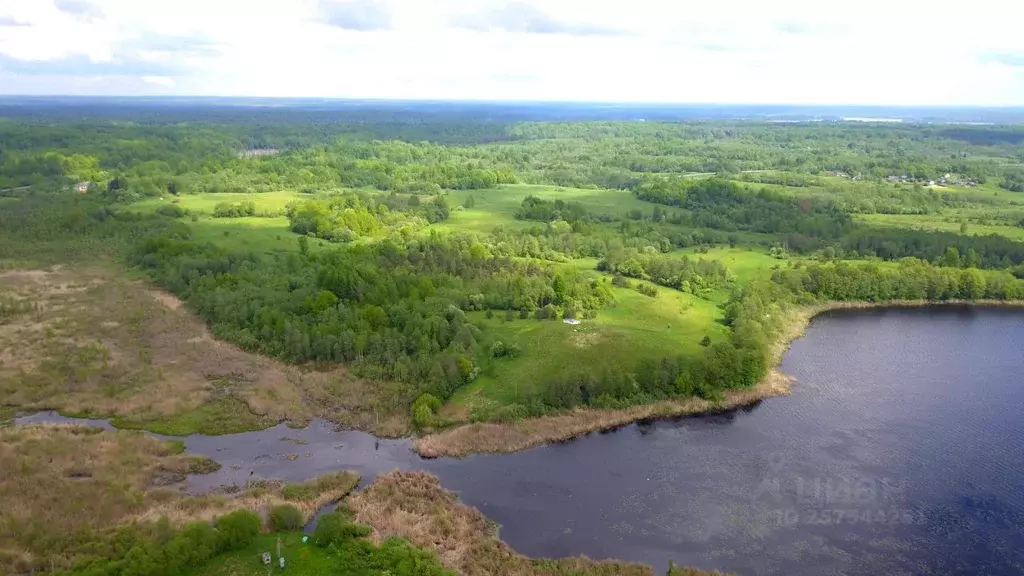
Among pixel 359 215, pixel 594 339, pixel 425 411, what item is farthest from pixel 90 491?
pixel 359 215

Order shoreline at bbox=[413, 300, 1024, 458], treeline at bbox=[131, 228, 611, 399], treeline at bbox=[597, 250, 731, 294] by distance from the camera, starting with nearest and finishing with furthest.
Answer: shoreline at bbox=[413, 300, 1024, 458]
treeline at bbox=[131, 228, 611, 399]
treeline at bbox=[597, 250, 731, 294]

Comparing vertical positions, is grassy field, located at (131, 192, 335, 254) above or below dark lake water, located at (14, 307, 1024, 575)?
above

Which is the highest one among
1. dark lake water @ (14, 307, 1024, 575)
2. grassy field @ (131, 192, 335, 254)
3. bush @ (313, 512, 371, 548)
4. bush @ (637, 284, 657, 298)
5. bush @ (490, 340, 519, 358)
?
grassy field @ (131, 192, 335, 254)

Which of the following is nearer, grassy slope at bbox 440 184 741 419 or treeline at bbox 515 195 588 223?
grassy slope at bbox 440 184 741 419

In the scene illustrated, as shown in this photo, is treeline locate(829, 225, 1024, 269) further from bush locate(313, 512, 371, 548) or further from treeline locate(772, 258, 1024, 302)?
bush locate(313, 512, 371, 548)

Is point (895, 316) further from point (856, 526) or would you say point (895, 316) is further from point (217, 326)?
point (217, 326)

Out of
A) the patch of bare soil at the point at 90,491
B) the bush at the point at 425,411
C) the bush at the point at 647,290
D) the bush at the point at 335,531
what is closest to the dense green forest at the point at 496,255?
the bush at the point at 425,411

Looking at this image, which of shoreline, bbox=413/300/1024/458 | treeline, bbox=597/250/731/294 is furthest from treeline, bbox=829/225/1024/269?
shoreline, bbox=413/300/1024/458
